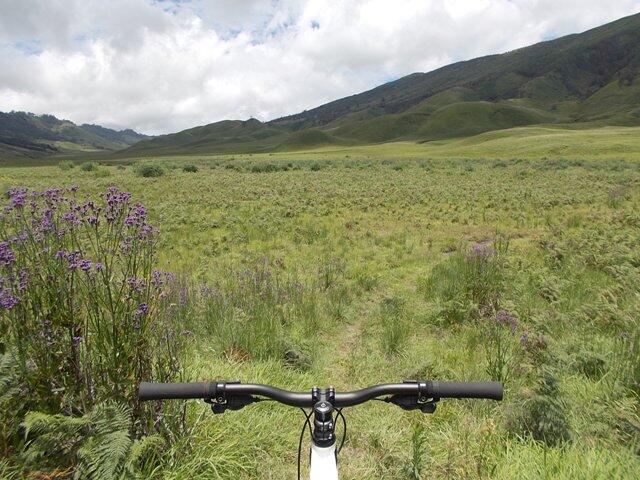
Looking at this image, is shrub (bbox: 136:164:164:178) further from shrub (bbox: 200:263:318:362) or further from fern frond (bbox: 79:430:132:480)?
fern frond (bbox: 79:430:132:480)

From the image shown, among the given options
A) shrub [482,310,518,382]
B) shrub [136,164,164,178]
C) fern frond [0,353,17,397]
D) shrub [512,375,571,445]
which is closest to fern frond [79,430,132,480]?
fern frond [0,353,17,397]

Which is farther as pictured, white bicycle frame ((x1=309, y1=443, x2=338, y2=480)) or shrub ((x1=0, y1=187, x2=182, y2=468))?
shrub ((x1=0, y1=187, x2=182, y2=468))

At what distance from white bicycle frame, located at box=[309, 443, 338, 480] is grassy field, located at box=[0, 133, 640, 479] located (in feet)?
7.12

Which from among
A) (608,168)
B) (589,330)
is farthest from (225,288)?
(608,168)

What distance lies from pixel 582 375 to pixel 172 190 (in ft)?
87.5

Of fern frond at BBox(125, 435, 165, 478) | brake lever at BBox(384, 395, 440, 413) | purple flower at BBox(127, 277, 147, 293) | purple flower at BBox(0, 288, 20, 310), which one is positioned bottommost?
fern frond at BBox(125, 435, 165, 478)

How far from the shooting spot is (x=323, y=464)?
1686mm

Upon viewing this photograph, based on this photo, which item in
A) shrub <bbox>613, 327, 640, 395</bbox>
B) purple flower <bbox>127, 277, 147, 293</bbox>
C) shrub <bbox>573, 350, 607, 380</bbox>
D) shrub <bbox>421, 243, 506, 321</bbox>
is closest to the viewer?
purple flower <bbox>127, 277, 147, 293</bbox>

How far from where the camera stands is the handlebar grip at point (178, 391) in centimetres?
212

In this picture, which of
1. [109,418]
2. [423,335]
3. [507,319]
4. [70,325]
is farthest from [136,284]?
[507,319]

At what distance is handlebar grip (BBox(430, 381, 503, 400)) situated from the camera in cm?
205

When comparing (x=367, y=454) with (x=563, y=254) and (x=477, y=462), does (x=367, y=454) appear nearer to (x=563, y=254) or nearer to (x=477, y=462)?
(x=477, y=462)

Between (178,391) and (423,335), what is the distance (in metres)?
5.61

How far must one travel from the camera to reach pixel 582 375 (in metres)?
5.16
